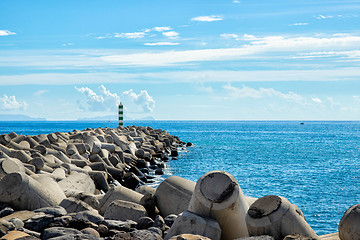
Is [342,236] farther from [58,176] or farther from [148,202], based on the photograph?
[58,176]

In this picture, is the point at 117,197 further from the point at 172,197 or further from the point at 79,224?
the point at 79,224

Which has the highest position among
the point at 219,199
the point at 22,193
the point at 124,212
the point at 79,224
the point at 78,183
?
the point at 219,199

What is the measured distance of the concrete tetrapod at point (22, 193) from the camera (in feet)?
26.0

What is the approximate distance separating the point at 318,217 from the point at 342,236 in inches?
292

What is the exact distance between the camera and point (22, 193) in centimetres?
797

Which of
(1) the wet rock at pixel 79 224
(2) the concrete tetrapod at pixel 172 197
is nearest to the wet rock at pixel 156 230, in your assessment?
(1) the wet rock at pixel 79 224

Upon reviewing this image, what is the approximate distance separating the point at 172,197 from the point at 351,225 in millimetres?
3296

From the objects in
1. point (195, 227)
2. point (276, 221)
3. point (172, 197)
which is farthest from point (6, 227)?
point (276, 221)

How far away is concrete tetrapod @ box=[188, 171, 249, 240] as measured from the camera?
20.8 feet

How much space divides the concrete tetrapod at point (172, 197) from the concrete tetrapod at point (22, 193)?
206 cm

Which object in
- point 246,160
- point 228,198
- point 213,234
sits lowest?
point 246,160

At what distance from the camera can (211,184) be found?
6383mm

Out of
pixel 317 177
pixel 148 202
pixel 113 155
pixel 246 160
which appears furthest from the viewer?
pixel 246 160

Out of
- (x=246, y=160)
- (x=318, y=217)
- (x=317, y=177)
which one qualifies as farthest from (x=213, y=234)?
(x=246, y=160)
